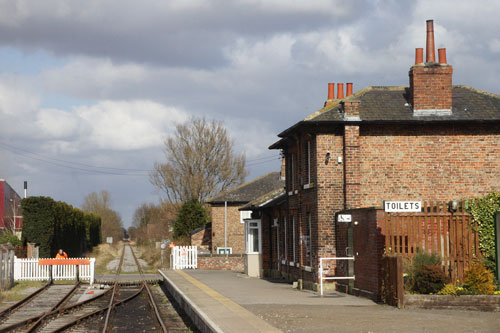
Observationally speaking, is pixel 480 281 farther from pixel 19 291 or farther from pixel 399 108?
pixel 19 291

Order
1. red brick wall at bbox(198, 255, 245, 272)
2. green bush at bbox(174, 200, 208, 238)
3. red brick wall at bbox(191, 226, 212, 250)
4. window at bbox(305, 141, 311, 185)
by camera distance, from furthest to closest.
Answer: green bush at bbox(174, 200, 208, 238) < red brick wall at bbox(191, 226, 212, 250) < red brick wall at bbox(198, 255, 245, 272) < window at bbox(305, 141, 311, 185)

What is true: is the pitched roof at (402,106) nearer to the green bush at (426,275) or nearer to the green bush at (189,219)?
the green bush at (426,275)

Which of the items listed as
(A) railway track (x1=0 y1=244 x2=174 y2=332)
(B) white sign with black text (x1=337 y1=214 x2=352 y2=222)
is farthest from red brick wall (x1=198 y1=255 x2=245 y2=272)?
(B) white sign with black text (x1=337 y1=214 x2=352 y2=222)

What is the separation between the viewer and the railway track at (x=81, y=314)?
55.4ft

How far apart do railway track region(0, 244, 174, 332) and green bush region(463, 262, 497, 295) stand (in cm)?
697

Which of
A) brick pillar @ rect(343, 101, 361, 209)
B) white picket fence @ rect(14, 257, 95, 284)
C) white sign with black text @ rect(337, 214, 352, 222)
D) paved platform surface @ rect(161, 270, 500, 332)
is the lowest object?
white picket fence @ rect(14, 257, 95, 284)

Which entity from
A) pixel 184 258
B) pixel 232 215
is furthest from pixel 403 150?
pixel 232 215

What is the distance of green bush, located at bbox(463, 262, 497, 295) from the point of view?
1577cm

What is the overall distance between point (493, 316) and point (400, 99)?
409 inches

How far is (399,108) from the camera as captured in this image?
2281 cm

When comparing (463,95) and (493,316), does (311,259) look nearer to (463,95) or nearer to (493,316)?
(463,95)

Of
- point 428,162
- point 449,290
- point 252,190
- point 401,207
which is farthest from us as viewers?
point 252,190

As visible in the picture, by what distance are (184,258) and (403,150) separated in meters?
20.1

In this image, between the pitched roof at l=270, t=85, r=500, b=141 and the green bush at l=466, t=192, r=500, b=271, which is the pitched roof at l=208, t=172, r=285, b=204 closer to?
the pitched roof at l=270, t=85, r=500, b=141
